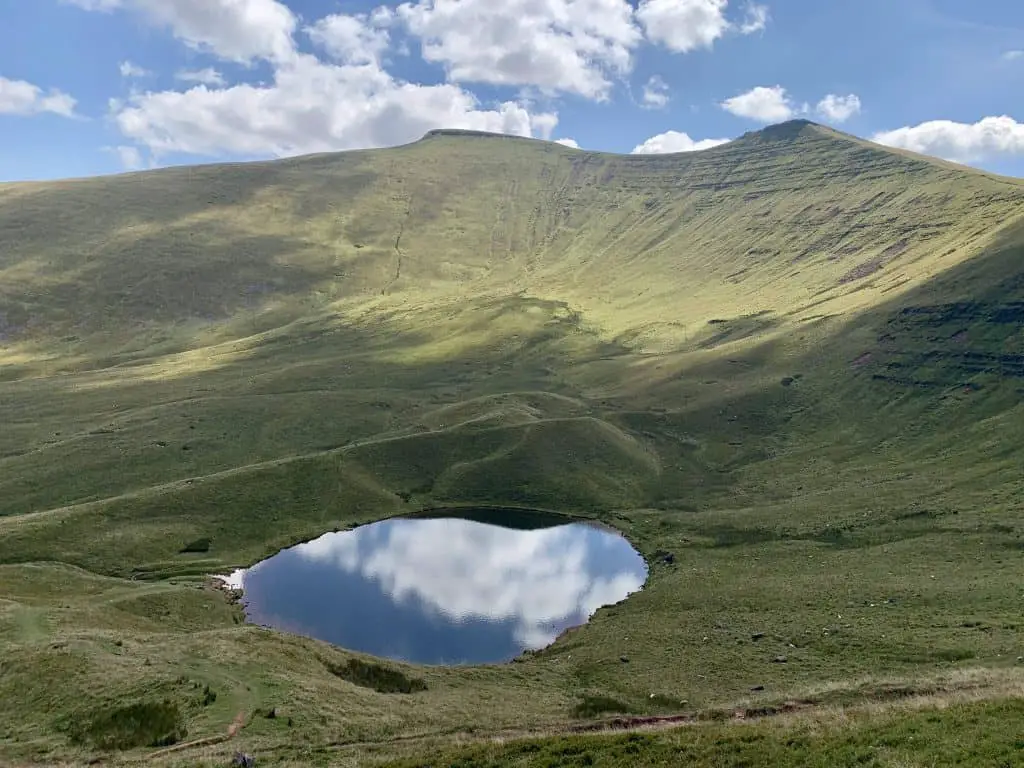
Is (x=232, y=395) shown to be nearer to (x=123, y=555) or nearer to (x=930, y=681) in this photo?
(x=123, y=555)

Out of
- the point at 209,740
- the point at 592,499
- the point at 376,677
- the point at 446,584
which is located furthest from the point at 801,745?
the point at 592,499

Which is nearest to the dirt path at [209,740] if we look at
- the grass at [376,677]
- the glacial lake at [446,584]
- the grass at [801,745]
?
the grass at [801,745]

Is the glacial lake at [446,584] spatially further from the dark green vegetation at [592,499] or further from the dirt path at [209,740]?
the dirt path at [209,740]

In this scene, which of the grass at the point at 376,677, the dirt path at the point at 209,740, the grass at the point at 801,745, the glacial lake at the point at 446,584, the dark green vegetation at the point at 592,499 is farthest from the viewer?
the glacial lake at the point at 446,584

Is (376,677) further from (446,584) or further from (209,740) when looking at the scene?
(446,584)

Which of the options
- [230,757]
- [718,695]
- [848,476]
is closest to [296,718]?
[230,757]

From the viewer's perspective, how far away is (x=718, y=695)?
141 ft

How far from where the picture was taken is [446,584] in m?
74.1

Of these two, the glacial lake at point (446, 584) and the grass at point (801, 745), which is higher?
the grass at point (801, 745)

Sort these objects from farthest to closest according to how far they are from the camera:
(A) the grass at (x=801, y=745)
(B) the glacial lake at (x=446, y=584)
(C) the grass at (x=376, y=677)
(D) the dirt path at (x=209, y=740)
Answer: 1. (B) the glacial lake at (x=446, y=584)
2. (C) the grass at (x=376, y=677)
3. (D) the dirt path at (x=209, y=740)
4. (A) the grass at (x=801, y=745)

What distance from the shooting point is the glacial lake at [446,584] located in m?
61.6

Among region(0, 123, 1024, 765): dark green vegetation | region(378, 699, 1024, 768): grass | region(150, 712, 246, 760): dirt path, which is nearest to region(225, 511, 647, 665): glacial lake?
A: region(0, 123, 1024, 765): dark green vegetation

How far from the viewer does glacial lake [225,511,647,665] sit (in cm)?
6156

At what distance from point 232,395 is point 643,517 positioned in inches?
3767
